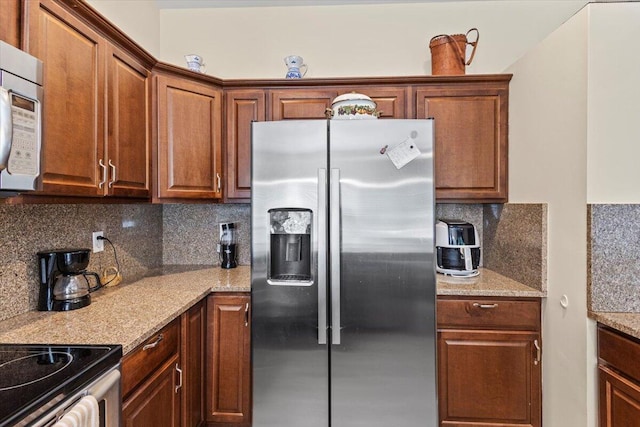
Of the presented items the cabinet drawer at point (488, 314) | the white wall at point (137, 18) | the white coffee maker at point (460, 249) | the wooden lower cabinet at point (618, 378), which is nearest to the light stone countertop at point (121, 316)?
the cabinet drawer at point (488, 314)

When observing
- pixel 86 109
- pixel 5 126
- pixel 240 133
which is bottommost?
pixel 5 126

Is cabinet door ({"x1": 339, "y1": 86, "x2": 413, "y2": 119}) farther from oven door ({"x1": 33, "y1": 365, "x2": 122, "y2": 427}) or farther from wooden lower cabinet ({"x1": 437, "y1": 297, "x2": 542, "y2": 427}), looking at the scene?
oven door ({"x1": 33, "y1": 365, "x2": 122, "y2": 427})

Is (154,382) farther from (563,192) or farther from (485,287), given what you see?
(563,192)

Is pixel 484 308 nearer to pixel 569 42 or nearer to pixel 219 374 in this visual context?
pixel 569 42

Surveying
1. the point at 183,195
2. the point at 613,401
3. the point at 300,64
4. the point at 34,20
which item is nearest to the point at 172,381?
the point at 183,195

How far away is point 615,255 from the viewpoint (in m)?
1.45

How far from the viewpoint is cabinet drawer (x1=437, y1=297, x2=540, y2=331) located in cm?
183

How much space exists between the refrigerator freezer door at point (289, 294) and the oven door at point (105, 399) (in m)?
0.83

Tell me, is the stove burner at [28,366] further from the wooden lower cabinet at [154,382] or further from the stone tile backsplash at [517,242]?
the stone tile backsplash at [517,242]

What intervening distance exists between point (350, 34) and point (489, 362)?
7.65 ft

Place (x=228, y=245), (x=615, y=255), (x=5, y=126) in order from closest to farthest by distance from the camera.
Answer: (x=5, y=126), (x=615, y=255), (x=228, y=245)

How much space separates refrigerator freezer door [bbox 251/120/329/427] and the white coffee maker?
2.79ft

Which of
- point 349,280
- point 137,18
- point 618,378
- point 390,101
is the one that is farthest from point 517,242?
point 137,18

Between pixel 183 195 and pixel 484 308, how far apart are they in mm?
1825
